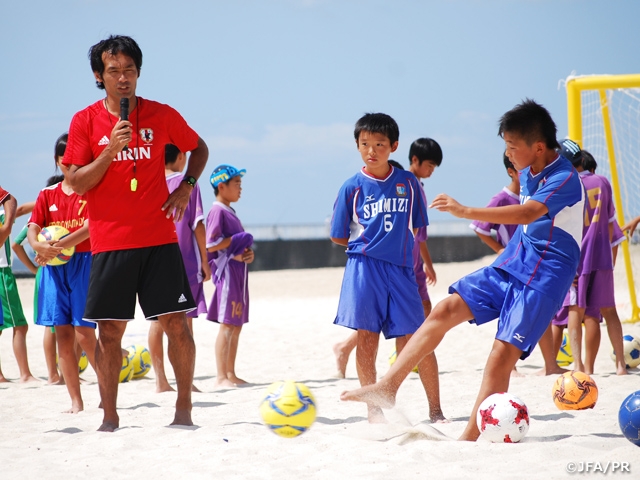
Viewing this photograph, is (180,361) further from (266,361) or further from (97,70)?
(266,361)

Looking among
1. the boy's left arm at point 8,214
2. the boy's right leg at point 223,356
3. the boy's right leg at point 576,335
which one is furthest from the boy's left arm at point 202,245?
the boy's right leg at point 576,335

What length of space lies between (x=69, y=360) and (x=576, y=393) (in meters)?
3.60

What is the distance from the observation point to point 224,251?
7.41 meters

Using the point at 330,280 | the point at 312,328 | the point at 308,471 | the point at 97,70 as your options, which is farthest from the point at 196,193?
the point at 330,280

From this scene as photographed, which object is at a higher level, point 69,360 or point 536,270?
point 536,270

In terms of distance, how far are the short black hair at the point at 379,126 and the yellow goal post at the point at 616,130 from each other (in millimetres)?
5806

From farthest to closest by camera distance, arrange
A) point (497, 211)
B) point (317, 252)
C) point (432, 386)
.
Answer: point (317, 252) → point (432, 386) → point (497, 211)

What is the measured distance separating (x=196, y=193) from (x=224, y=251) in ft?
2.63

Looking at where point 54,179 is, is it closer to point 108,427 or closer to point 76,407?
point 76,407

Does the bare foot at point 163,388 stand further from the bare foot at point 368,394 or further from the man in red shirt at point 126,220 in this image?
the bare foot at point 368,394

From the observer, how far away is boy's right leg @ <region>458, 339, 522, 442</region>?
158 inches

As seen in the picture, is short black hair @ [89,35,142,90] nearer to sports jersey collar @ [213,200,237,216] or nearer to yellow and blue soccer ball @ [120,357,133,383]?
sports jersey collar @ [213,200,237,216]

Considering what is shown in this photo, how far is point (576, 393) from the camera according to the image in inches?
198

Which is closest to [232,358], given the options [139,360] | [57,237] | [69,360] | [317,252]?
[139,360]
